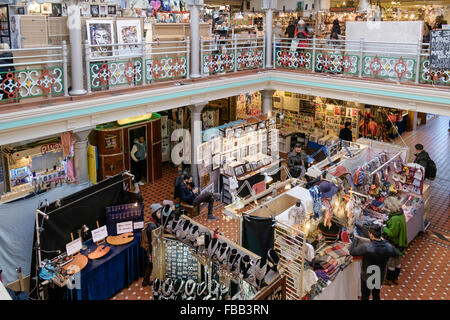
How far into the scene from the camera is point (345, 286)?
6.76 m

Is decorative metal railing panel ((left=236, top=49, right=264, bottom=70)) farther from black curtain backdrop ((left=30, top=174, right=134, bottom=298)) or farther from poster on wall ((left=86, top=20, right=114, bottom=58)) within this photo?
black curtain backdrop ((left=30, top=174, right=134, bottom=298))

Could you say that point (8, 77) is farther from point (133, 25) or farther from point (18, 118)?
point (133, 25)

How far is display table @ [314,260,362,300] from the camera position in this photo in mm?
6334

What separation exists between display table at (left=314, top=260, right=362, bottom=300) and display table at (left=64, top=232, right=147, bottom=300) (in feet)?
11.1

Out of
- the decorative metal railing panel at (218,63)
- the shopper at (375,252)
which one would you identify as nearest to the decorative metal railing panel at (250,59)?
the decorative metal railing panel at (218,63)

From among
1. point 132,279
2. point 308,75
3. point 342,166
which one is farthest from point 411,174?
point 132,279

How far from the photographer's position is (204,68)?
411 inches

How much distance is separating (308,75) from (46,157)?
7.05m

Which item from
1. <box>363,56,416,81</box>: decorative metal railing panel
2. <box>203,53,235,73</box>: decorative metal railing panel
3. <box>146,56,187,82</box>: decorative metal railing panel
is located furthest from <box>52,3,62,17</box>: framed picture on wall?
<box>363,56,416,81</box>: decorative metal railing panel

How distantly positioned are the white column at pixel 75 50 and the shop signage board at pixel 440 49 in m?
7.27

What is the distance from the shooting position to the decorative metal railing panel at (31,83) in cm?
713

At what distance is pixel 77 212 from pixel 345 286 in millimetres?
4731

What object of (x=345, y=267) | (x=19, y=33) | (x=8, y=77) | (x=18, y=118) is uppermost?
(x=19, y=33)

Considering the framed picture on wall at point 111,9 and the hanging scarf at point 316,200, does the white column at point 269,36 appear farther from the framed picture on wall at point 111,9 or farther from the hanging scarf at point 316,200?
the hanging scarf at point 316,200
